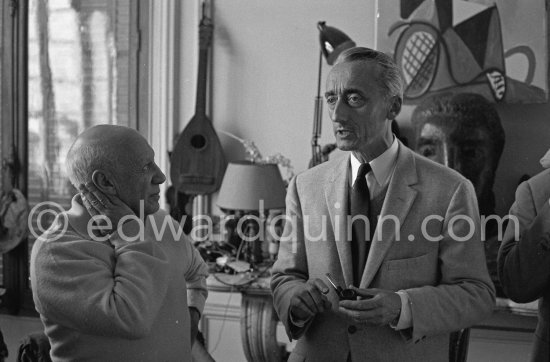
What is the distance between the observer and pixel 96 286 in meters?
1.54

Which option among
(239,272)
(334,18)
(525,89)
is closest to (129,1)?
(334,18)

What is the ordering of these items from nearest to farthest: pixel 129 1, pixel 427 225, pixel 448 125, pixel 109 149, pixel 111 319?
pixel 111 319
pixel 109 149
pixel 427 225
pixel 448 125
pixel 129 1

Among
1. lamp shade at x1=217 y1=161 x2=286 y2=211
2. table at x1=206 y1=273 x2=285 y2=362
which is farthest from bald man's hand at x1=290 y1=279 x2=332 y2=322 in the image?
lamp shade at x1=217 y1=161 x2=286 y2=211

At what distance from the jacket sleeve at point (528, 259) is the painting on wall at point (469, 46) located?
1556 mm

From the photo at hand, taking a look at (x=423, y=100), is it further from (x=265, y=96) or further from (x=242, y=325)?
(x=242, y=325)

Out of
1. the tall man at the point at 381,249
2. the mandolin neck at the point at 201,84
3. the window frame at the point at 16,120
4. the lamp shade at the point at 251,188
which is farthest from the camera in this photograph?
the window frame at the point at 16,120

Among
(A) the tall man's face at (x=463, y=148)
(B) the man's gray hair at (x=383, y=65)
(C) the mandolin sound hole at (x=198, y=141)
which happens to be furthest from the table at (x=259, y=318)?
(B) the man's gray hair at (x=383, y=65)

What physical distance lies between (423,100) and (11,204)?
8.51 ft

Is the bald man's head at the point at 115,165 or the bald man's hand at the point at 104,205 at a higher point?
the bald man's head at the point at 115,165

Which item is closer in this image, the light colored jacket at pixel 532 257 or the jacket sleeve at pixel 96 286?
the jacket sleeve at pixel 96 286

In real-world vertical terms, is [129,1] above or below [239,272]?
above

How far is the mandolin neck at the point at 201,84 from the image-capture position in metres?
3.86

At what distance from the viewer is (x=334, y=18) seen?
3758mm

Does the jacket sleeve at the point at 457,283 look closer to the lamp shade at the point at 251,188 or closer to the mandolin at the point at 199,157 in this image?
the lamp shade at the point at 251,188
